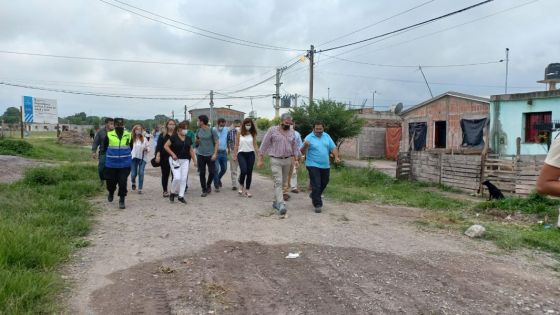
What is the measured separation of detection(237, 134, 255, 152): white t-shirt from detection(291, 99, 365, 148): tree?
465 inches

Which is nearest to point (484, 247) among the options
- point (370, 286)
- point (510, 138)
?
point (370, 286)

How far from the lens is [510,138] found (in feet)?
61.0

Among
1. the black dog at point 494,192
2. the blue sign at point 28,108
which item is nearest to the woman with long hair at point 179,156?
the black dog at point 494,192

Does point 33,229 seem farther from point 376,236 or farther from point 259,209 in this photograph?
point 376,236

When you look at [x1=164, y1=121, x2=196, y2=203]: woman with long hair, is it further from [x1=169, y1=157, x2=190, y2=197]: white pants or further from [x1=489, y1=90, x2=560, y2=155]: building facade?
[x1=489, y1=90, x2=560, y2=155]: building facade

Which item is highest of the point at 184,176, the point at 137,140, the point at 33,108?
the point at 33,108

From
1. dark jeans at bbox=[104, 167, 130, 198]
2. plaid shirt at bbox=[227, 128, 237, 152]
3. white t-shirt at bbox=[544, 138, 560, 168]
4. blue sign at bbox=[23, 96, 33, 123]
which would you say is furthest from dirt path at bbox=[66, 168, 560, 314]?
blue sign at bbox=[23, 96, 33, 123]

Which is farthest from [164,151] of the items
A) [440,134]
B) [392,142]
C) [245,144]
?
[392,142]

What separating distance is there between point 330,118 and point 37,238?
56.4 ft

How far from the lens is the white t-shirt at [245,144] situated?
9.61 metres

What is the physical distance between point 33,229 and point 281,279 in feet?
10.4

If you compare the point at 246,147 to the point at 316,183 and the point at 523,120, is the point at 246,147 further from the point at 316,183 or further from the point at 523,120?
the point at 523,120

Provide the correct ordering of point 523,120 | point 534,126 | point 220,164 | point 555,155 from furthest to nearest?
point 523,120 < point 534,126 < point 220,164 < point 555,155

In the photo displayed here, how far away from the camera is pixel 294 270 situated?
4688 millimetres
